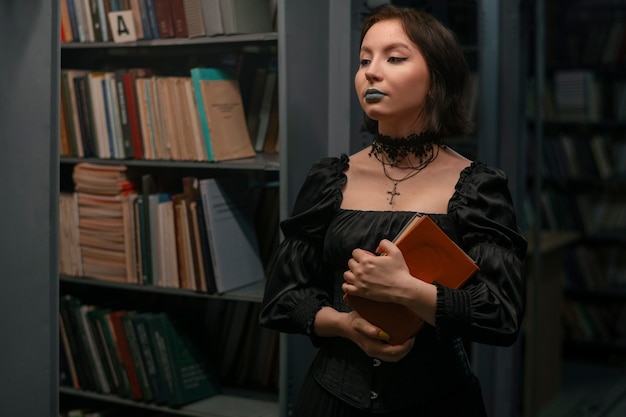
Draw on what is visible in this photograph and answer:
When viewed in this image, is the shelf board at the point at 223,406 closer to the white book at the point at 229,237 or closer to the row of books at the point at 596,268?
the white book at the point at 229,237

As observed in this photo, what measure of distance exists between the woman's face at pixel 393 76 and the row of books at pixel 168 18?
941mm

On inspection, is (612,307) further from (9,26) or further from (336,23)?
(9,26)

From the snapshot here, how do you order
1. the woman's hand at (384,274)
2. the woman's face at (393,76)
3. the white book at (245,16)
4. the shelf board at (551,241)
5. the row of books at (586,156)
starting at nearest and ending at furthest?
1. the woman's hand at (384,274)
2. the woman's face at (393,76)
3. the white book at (245,16)
4. the shelf board at (551,241)
5. the row of books at (586,156)

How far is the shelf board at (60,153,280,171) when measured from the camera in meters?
2.42

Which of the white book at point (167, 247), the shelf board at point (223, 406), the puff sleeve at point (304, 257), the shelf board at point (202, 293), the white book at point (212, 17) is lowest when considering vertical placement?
the shelf board at point (223, 406)

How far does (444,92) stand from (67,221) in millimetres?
1595

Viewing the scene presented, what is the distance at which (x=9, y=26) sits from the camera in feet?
5.92

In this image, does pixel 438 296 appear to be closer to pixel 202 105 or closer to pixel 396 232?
pixel 396 232

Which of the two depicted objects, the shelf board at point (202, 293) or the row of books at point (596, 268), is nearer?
the shelf board at point (202, 293)

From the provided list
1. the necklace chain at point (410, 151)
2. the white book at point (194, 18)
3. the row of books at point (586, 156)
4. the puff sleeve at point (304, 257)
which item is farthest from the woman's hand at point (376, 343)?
the row of books at point (586, 156)

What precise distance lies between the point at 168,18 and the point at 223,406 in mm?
1183

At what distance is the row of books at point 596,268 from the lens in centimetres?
524

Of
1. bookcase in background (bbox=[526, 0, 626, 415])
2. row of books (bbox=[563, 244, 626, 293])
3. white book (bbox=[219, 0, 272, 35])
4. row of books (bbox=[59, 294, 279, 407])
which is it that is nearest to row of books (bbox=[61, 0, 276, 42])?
white book (bbox=[219, 0, 272, 35])

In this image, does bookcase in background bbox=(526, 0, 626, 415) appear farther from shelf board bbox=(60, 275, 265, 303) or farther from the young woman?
the young woman
